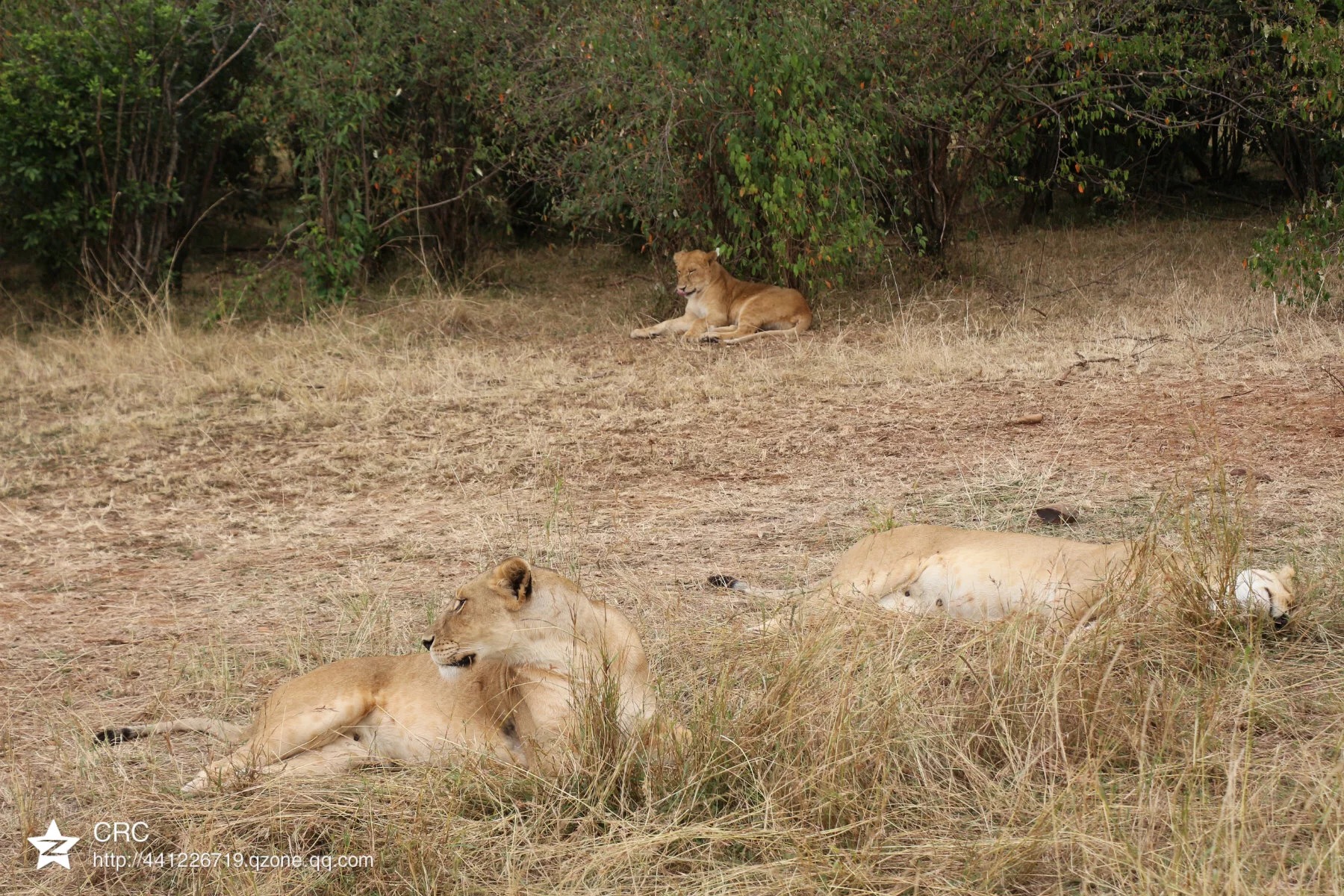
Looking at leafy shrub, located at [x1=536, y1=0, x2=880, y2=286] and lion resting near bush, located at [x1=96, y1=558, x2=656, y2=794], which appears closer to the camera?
lion resting near bush, located at [x1=96, y1=558, x2=656, y2=794]

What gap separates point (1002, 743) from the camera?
3.24 m

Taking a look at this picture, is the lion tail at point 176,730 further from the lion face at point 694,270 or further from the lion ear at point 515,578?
the lion face at point 694,270

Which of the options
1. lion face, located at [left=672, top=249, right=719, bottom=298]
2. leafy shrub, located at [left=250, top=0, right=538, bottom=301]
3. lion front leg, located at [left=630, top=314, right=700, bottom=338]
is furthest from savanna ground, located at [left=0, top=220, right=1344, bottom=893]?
leafy shrub, located at [left=250, top=0, right=538, bottom=301]

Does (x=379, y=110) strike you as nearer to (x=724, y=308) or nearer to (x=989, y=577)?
(x=724, y=308)

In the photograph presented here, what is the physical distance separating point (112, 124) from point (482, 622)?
845 centimetres

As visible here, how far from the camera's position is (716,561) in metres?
5.07

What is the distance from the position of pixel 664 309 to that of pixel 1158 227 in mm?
5414

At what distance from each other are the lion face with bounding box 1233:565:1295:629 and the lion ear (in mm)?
1854

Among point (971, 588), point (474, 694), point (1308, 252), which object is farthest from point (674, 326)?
point (474, 694)

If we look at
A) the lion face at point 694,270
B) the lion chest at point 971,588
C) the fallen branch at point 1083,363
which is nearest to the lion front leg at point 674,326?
the lion face at point 694,270

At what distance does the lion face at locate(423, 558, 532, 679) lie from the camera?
10.9ft

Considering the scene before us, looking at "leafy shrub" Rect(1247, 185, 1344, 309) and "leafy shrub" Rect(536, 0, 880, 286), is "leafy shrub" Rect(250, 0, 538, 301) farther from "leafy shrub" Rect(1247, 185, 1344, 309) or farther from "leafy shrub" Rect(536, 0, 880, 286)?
"leafy shrub" Rect(1247, 185, 1344, 309)

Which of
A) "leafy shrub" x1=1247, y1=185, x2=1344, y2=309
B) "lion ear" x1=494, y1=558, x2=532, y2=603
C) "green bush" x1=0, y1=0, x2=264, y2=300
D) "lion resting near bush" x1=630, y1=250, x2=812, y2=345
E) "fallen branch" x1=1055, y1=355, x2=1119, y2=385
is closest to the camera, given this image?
"lion ear" x1=494, y1=558, x2=532, y2=603

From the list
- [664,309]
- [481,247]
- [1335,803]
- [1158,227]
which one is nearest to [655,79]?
[664,309]
